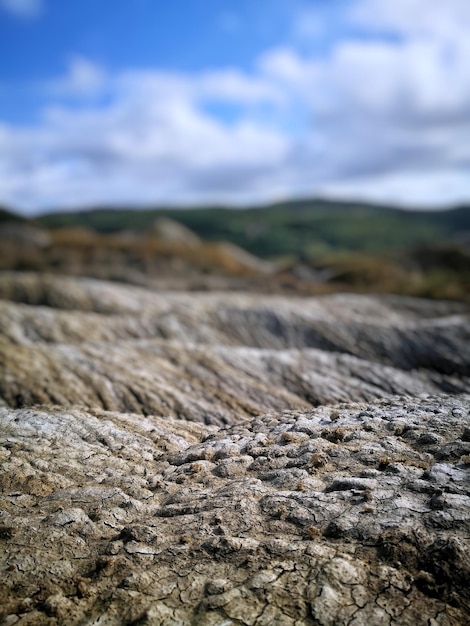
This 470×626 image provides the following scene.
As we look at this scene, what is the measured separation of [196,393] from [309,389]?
364 centimetres

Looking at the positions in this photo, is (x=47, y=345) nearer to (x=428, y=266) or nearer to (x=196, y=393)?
(x=196, y=393)

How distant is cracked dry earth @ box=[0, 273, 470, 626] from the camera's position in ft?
21.5

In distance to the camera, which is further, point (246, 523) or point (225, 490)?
point (225, 490)

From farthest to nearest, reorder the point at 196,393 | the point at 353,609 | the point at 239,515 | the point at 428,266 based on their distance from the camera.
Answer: the point at 428,266
the point at 196,393
the point at 239,515
the point at 353,609

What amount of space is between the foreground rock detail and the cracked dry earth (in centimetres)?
3

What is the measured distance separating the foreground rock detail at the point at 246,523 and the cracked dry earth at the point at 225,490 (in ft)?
0.09

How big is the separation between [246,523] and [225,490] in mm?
1027

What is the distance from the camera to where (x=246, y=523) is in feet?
25.8

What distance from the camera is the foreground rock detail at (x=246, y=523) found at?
21.3 feet

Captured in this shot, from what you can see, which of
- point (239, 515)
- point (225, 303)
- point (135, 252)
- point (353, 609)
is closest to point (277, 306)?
point (225, 303)

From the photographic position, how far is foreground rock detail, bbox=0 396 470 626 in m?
6.48

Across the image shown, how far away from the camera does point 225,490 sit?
880cm

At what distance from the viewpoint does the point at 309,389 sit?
15.6 meters

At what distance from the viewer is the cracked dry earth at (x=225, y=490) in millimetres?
6559
